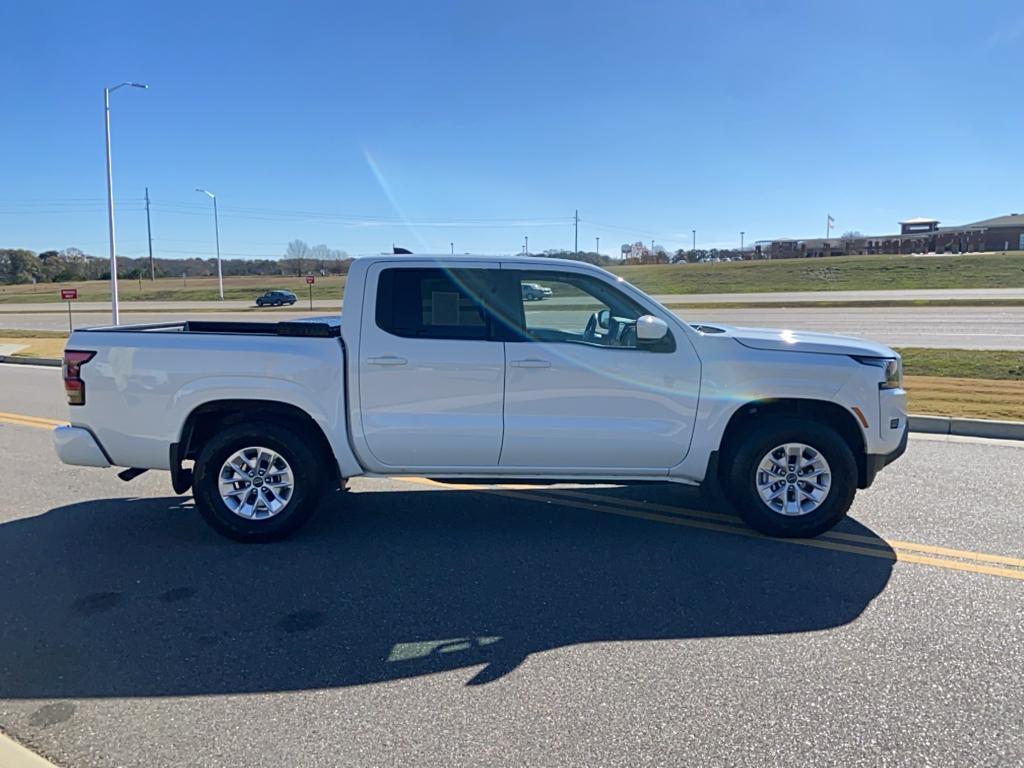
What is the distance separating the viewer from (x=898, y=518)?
5.16 m

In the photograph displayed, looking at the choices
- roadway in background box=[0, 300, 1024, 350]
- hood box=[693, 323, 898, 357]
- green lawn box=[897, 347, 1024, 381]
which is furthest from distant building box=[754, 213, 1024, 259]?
hood box=[693, 323, 898, 357]

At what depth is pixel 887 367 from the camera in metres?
4.70

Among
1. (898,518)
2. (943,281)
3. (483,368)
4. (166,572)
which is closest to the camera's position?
(166,572)

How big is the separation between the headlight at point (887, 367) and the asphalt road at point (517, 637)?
105cm

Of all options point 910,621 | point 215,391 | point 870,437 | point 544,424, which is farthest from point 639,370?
point 215,391

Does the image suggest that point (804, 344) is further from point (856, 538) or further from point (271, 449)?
point (271, 449)

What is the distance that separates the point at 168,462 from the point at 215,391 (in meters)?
0.62

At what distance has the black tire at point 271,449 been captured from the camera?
4652 mm

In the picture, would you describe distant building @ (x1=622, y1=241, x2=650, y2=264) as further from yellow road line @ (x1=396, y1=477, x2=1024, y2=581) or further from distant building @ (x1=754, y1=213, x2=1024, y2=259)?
yellow road line @ (x1=396, y1=477, x2=1024, y2=581)

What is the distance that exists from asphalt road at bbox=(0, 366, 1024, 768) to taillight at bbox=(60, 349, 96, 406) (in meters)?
1.01

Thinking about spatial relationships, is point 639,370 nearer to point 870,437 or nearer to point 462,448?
point 462,448

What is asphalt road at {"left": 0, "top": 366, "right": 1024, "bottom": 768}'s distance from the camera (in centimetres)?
270

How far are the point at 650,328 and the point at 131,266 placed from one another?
127 meters

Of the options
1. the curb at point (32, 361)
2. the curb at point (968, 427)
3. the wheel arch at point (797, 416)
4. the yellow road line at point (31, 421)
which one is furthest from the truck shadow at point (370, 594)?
the curb at point (32, 361)
